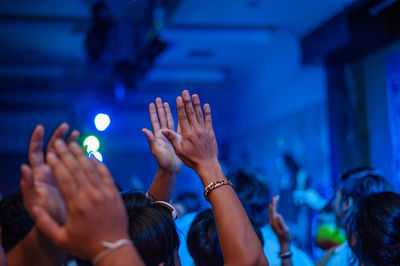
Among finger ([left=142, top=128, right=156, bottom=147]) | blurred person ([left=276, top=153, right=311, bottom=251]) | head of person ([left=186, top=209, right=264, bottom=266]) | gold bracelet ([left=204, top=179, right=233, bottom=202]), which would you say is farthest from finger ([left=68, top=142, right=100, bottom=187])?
blurred person ([left=276, top=153, right=311, bottom=251])

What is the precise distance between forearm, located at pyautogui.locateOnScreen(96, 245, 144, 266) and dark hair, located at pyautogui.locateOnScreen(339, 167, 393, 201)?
171 cm

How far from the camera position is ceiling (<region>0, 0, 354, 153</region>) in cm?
463

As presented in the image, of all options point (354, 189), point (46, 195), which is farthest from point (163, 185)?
point (354, 189)

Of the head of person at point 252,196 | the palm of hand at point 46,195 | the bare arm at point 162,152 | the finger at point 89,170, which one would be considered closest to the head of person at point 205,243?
the bare arm at point 162,152

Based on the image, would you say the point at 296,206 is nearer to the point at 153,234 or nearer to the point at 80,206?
the point at 153,234

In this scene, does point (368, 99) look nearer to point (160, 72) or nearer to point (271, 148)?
point (271, 148)

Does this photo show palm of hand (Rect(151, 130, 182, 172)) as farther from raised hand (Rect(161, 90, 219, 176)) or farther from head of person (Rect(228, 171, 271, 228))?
head of person (Rect(228, 171, 271, 228))

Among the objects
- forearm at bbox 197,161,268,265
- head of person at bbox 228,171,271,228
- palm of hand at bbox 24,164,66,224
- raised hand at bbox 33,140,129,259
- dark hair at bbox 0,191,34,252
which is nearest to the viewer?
raised hand at bbox 33,140,129,259

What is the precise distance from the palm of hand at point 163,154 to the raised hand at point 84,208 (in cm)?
56

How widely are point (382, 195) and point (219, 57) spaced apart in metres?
5.65

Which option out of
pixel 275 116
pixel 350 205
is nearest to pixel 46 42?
pixel 275 116

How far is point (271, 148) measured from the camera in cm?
679

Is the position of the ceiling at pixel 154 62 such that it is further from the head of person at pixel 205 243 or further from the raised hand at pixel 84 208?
the raised hand at pixel 84 208

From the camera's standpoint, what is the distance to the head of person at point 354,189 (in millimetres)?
2195
